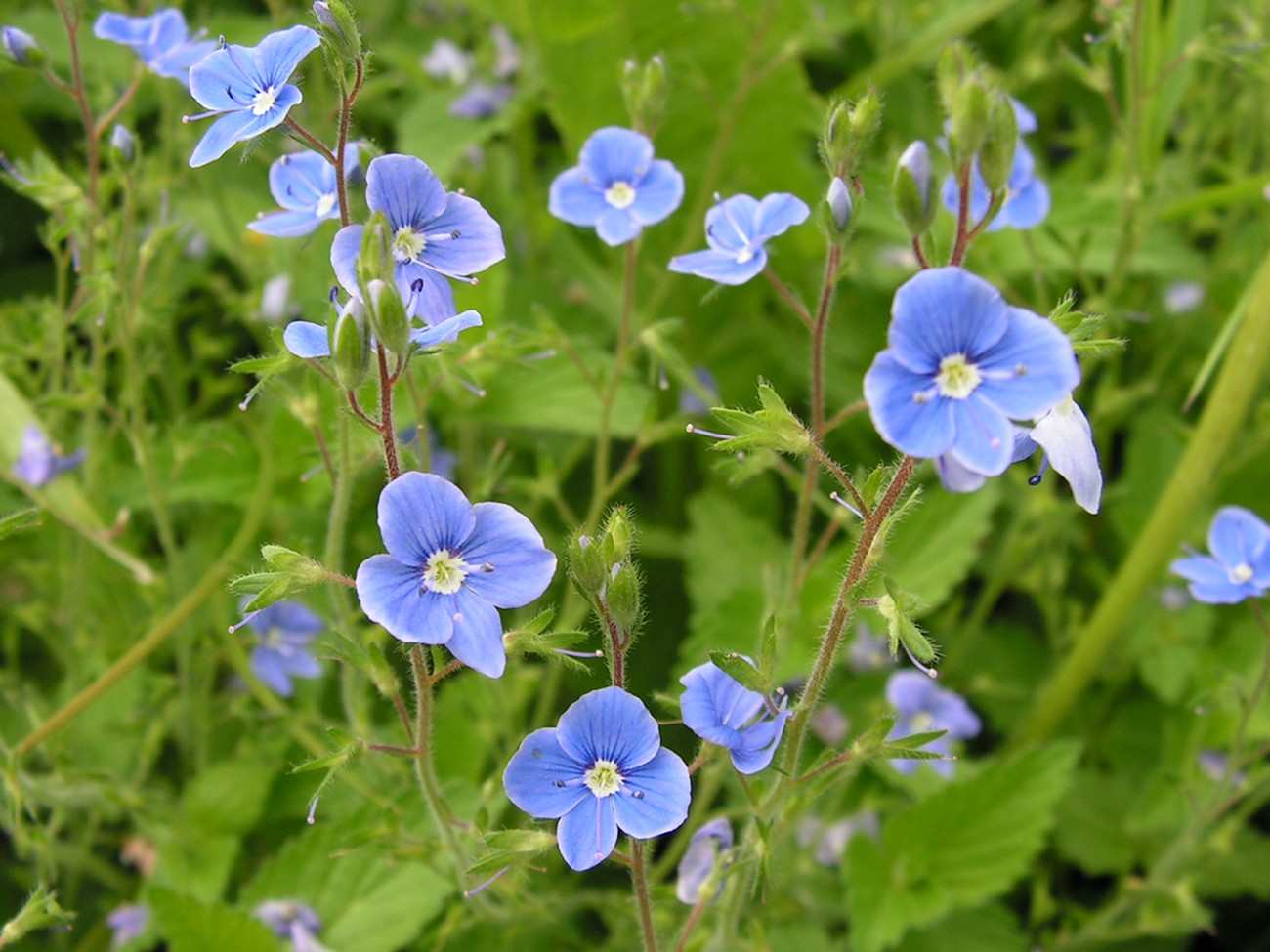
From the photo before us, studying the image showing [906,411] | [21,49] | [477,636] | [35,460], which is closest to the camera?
[906,411]

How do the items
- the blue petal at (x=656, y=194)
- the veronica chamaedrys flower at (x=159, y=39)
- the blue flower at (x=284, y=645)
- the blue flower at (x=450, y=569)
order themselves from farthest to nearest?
1. the blue flower at (x=284, y=645)
2. the veronica chamaedrys flower at (x=159, y=39)
3. the blue petal at (x=656, y=194)
4. the blue flower at (x=450, y=569)

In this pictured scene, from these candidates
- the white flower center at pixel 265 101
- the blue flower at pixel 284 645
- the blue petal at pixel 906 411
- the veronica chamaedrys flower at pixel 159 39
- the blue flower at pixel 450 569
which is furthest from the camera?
Result: the blue flower at pixel 284 645

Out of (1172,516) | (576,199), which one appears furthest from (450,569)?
(1172,516)

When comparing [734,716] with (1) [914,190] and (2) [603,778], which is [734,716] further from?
(1) [914,190]

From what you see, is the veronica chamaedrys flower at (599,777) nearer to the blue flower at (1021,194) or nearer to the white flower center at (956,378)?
the white flower center at (956,378)

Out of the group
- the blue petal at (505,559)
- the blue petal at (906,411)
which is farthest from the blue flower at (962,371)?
the blue petal at (505,559)

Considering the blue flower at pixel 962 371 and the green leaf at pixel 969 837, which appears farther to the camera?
the green leaf at pixel 969 837

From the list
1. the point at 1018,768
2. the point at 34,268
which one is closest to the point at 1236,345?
the point at 1018,768
